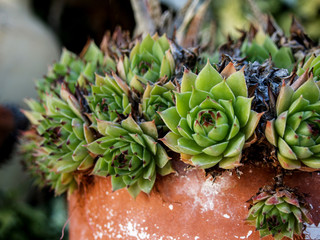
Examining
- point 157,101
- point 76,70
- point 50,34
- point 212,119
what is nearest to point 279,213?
point 212,119

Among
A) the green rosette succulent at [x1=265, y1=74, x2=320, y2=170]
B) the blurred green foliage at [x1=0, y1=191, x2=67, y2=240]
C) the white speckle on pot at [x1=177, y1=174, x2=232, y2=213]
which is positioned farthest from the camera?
the blurred green foliage at [x1=0, y1=191, x2=67, y2=240]

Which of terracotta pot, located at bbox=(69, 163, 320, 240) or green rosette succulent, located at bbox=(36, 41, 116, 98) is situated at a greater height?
green rosette succulent, located at bbox=(36, 41, 116, 98)

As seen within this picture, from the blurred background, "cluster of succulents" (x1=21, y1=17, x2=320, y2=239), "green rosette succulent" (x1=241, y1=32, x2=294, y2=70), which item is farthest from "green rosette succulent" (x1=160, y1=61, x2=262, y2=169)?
the blurred background

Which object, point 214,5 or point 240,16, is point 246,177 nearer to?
point 240,16

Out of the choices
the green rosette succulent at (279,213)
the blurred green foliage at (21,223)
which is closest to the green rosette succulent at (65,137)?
the green rosette succulent at (279,213)

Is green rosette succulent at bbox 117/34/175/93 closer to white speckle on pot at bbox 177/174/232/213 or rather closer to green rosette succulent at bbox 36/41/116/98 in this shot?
green rosette succulent at bbox 36/41/116/98

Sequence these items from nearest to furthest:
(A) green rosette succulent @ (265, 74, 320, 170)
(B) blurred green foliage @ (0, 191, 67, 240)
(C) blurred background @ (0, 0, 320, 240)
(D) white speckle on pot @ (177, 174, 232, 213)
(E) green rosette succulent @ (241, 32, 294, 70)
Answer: (A) green rosette succulent @ (265, 74, 320, 170) → (D) white speckle on pot @ (177, 174, 232, 213) → (E) green rosette succulent @ (241, 32, 294, 70) → (C) blurred background @ (0, 0, 320, 240) → (B) blurred green foliage @ (0, 191, 67, 240)
